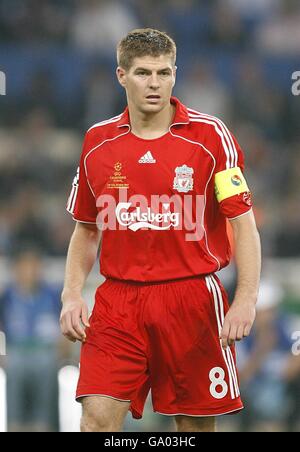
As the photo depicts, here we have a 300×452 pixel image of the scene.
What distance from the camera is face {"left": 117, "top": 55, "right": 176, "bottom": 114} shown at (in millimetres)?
4926

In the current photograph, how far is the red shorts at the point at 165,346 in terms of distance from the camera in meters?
4.97

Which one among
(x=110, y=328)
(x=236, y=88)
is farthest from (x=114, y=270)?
(x=236, y=88)

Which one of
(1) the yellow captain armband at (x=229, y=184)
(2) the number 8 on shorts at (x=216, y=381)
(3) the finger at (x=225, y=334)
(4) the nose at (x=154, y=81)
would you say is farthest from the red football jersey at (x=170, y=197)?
(2) the number 8 on shorts at (x=216, y=381)

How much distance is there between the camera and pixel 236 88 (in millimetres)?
11172

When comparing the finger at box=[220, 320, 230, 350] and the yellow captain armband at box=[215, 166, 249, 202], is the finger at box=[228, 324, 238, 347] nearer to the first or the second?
the finger at box=[220, 320, 230, 350]

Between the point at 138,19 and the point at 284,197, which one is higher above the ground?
the point at 138,19

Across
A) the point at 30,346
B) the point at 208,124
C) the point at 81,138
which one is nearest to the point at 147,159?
the point at 208,124

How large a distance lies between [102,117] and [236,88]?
4.74 ft

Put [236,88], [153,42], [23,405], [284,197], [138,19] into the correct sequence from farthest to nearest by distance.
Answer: [138,19] < [236,88] < [284,197] < [23,405] < [153,42]

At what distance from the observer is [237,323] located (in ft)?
15.6

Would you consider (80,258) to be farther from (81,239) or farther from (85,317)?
(85,317)

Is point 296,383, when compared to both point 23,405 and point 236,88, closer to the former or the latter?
point 23,405

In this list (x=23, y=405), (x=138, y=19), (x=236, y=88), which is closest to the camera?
(x=23, y=405)
